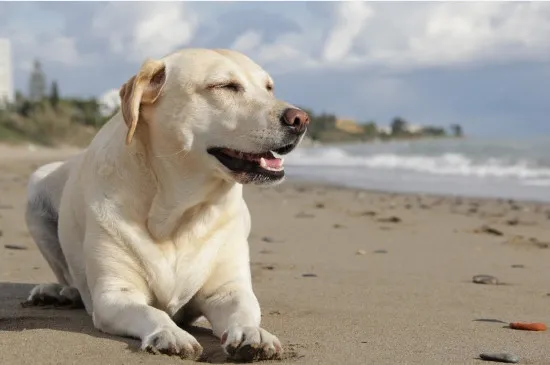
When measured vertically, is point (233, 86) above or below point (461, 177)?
above

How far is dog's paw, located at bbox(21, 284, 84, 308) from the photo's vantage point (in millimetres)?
4516

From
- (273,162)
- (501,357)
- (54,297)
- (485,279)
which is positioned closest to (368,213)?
(485,279)

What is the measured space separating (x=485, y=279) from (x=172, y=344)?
3216 mm

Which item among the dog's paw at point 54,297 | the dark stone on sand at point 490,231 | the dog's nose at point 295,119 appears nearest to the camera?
the dog's nose at point 295,119

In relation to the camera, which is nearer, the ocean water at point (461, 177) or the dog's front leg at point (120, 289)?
the dog's front leg at point (120, 289)

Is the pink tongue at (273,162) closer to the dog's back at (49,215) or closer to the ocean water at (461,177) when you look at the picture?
the dog's back at (49,215)

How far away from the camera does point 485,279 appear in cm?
571

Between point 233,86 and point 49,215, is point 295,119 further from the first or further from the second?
point 49,215

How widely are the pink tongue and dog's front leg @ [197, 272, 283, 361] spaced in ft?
2.04

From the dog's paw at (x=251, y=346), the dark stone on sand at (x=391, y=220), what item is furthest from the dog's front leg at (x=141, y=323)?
the dark stone on sand at (x=391, y=220)

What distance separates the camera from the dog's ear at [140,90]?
3.72 meters

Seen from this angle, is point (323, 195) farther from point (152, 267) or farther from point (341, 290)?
point (152, 267)

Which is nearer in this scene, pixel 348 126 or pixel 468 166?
pixel 468 166

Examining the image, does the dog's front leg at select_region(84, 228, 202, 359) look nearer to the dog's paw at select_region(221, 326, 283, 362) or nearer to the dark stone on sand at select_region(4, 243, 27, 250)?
the dog's paw at select_region(221, 326, 283, 362)
